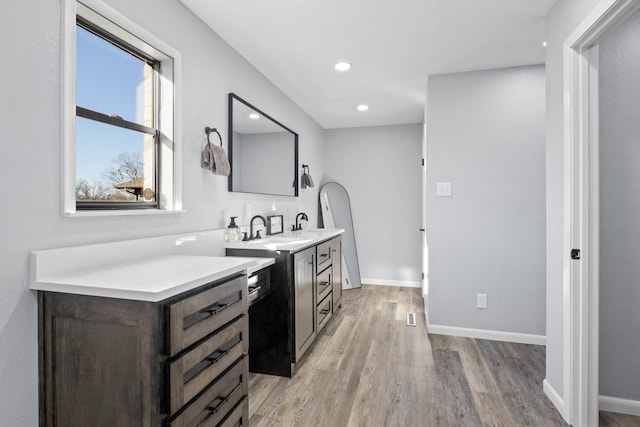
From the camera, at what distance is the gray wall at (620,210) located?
1.84m

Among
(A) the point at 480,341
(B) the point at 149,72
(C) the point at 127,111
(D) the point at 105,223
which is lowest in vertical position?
(A) the point at 480,341

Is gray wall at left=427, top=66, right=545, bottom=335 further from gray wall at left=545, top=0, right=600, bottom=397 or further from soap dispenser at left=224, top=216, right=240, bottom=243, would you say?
Result: soap dispenser at left=224, top=216, right=240, bottom=243

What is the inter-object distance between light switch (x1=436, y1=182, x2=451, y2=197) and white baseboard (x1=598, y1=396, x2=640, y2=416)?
5.70 ft

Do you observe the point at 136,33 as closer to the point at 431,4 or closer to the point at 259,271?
the point at 259,271

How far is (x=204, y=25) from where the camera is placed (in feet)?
7.14

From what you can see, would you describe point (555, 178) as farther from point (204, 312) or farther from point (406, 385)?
point (204, 312)

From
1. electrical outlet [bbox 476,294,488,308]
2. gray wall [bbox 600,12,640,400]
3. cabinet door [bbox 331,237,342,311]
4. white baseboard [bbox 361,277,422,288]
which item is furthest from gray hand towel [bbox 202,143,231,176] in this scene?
white baseboard [bbox 361,277,422,288]

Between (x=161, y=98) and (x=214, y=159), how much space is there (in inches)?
17.9

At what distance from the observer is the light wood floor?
72.0 inches

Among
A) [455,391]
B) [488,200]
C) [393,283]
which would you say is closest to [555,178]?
[488,200]

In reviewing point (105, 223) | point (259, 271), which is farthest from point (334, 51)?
point (105, 223)

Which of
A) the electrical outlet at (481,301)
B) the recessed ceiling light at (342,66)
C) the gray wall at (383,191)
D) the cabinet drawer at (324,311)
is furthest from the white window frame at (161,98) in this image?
the gray wall at (383,191)

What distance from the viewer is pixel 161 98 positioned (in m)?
1.90

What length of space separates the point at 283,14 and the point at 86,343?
6.60 ft
